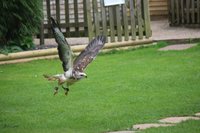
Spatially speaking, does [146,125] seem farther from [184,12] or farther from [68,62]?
[184,12]

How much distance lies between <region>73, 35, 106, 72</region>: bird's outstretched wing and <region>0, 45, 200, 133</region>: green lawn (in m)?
1.99

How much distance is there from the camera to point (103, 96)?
363 inches

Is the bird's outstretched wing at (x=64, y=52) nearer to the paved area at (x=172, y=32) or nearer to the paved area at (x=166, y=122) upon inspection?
the paved area at (x=166, y=122)

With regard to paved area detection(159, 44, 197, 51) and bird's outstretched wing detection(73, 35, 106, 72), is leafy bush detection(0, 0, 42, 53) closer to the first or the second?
paved area detection(159, 44, 197, 51)

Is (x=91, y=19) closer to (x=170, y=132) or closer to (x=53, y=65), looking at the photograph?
(x=53, y=65)

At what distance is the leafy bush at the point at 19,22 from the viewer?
48.0 ft

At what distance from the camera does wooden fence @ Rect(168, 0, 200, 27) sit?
19.3 metres

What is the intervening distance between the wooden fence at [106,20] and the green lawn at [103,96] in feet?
7.42

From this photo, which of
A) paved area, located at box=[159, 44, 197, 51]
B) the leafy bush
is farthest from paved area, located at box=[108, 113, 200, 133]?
the leafy bush

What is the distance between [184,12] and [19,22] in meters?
6.74

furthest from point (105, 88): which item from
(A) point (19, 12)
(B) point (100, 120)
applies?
(A) point (19, 12)

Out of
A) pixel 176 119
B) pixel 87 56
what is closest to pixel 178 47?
pixel 176 119

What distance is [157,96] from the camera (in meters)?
9.01

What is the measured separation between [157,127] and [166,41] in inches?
363
